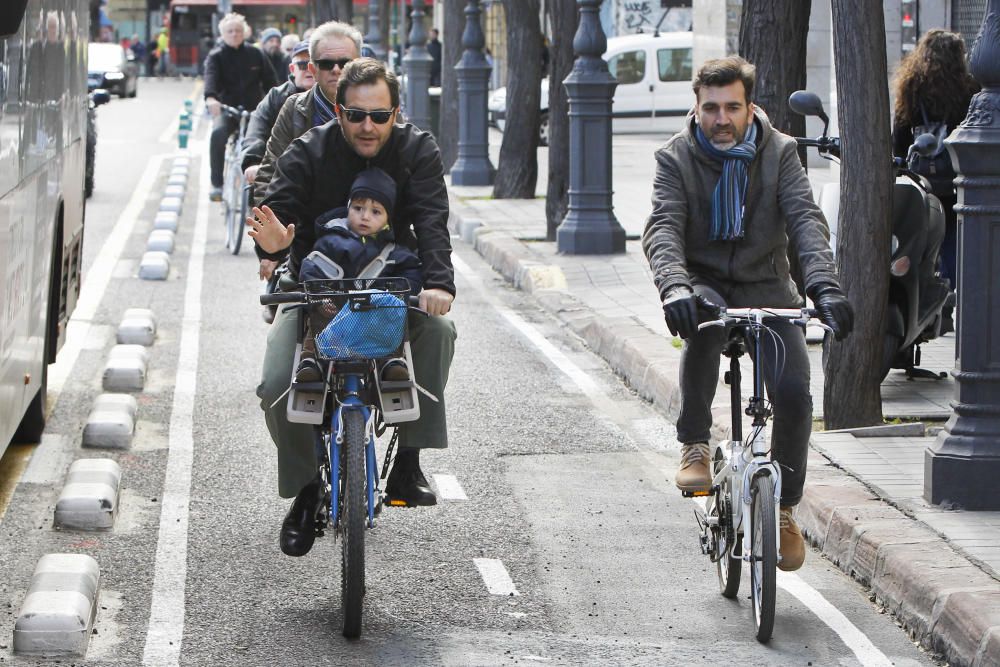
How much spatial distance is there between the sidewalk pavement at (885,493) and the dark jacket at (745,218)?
3.06ft

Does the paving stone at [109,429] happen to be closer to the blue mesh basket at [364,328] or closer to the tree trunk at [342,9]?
the blue mesh basket at [364,328]

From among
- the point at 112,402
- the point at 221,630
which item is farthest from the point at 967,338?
the point at 112,402

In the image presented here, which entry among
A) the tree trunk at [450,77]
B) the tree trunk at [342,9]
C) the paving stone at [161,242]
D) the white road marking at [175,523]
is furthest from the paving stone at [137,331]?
the tree trunk at [342,9]

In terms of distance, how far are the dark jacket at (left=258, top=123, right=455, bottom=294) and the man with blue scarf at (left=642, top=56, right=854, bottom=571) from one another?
70cm

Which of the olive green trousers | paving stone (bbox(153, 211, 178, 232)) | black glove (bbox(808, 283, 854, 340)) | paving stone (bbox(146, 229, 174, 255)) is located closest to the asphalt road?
the olive green trousers

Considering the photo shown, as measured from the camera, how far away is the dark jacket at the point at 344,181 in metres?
6.02

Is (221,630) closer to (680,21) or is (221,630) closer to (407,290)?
(407,290)

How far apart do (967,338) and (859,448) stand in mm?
1022

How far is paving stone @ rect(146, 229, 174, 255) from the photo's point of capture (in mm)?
16547

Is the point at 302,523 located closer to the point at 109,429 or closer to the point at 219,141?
the point at 109,429

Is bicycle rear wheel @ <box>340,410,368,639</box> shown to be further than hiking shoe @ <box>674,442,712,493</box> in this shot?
No

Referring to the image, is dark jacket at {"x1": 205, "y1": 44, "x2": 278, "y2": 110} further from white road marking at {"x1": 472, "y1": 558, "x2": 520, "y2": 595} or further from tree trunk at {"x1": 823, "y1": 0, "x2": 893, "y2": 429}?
white road marking at {"x1": 472, "y1": 558, "x2": 520, "y2": 595}

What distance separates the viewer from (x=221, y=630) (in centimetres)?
568

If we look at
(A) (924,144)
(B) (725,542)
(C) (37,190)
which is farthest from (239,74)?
(B) (725,542)
